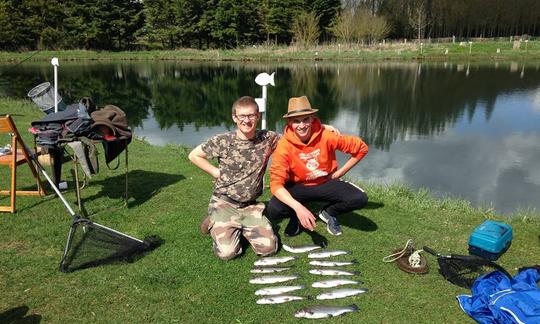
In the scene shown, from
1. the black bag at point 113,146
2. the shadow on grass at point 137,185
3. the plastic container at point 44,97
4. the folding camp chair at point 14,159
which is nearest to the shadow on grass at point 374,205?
the shadow on grass at point 137,185

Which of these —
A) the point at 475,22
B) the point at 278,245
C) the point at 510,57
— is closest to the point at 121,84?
the point at 278,245

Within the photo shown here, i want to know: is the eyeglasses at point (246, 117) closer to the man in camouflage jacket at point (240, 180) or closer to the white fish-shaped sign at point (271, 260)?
the man in camouflage jacket at point (240, 180)

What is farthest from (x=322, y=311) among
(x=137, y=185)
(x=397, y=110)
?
(x=397, y=110)

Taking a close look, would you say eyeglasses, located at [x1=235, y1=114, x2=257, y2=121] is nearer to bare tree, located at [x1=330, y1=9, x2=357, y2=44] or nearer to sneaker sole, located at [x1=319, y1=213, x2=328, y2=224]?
sneaker sole, located at [x1=319, y1=213, x2=328, y2=224]

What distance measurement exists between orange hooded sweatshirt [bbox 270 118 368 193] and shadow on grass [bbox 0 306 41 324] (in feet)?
8.91

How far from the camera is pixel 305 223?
4.36 m

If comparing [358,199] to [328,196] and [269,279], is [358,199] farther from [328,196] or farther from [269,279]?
[269,279]

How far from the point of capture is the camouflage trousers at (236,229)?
183 inches

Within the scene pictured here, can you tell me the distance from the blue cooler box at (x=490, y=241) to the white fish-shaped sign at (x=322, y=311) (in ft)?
5.90

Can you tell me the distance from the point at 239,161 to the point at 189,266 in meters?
1.42

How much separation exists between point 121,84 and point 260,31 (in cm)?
3362

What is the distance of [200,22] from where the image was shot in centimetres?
5588

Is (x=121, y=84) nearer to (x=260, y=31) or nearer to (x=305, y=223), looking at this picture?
(x=305, y=223)

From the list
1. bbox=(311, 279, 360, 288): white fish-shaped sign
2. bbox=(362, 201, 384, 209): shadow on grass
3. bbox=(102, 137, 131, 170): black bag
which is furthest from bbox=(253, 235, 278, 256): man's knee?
bbox=(102, 137, 131, 170): black bag
